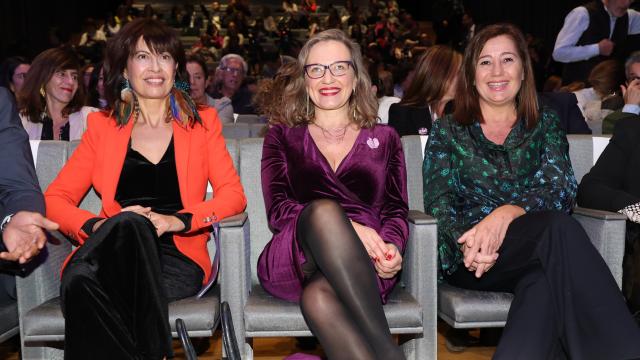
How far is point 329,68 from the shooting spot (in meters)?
2.73

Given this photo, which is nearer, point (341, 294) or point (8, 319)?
point (341, 294)

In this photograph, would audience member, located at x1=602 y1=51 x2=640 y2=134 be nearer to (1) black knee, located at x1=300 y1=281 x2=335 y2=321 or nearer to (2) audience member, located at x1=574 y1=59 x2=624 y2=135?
(2) audience member, located at x1=574 y1=59 x2=624 y2=135

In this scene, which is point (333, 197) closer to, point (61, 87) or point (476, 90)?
point (476, 90)

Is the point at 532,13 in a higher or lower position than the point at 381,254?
higher

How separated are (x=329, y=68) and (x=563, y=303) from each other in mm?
1166

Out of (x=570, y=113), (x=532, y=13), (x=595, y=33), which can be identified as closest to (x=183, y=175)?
(x=570, y=113)

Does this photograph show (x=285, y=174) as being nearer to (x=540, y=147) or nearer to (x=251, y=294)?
(x=251, y=294)

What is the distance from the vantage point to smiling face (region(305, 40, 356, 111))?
2727 mm

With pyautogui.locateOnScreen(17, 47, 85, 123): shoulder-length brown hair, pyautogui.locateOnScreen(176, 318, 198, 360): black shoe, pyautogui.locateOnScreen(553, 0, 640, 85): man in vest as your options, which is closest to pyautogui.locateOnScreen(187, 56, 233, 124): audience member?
pyautogui.locateOnScreen(17, 47, 85, 123): shoulder-length brown hair

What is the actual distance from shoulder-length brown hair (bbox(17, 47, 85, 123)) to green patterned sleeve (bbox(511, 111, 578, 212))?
8.19ft

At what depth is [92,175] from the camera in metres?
2.71

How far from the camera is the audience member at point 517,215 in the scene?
215cm

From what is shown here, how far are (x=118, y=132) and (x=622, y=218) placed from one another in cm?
179

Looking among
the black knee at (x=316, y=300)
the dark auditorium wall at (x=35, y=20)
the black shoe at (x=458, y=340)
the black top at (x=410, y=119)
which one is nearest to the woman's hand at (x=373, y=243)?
the black knee at (x=316, y=300)
